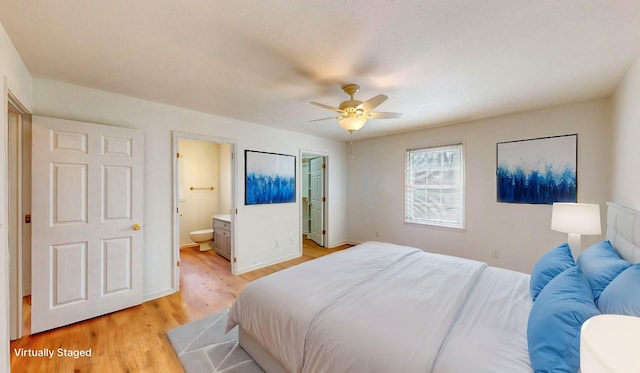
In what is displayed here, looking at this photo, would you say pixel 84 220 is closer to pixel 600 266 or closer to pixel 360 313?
pixel 360 313

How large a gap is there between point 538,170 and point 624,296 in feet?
9.41

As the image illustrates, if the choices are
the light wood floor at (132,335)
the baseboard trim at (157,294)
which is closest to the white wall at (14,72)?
the light wood floor at (132,335)

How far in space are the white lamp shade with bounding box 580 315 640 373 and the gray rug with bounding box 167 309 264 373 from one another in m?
1.96

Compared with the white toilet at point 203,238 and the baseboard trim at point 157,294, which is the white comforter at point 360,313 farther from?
the white toilet at point 203,238

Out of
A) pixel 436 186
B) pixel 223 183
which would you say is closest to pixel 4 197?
pixel 223 183

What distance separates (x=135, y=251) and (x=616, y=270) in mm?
3950

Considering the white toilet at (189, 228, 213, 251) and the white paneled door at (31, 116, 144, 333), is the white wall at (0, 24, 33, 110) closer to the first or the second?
the white paneled door at (31, 116, 144, 333)

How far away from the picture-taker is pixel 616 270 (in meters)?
1.32

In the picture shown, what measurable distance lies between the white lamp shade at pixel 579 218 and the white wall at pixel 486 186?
1101 millimetres

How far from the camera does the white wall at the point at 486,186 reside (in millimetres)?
2971

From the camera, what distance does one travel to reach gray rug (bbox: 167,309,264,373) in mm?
1856

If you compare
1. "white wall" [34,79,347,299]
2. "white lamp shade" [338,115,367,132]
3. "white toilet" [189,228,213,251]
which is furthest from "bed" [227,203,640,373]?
"white toilet" [189,228,213,251]

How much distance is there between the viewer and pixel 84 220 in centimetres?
Answer: 248

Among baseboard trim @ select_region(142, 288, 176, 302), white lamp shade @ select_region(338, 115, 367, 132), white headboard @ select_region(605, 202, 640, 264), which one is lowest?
baseboard trim @ select_region(142, 288, 176, 302)
